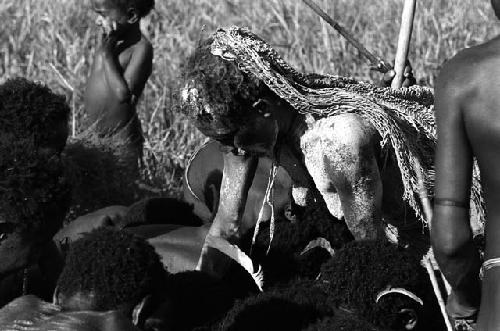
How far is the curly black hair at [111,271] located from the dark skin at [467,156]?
2.62 feet

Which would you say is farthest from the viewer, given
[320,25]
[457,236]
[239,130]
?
[320,25]

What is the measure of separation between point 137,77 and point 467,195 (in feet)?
15.6

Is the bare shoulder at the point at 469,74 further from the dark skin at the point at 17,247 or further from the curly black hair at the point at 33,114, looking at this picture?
the curly black hair at the point at 33,114

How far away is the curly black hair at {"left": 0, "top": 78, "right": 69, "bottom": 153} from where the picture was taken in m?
5.59

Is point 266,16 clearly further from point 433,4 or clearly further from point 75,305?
point 75,305

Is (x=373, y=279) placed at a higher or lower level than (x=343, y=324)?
higher

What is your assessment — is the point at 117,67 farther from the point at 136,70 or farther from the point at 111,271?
the point at 111,271

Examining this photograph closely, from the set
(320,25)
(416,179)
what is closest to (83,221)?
(416,179)

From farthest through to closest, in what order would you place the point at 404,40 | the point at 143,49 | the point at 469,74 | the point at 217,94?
the point at 143,49 → the point at 404,40 → the point at 217,94 → the point at 469,74

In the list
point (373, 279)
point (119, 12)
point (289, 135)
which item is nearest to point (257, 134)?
point (289, 135)

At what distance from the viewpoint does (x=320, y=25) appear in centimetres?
1017

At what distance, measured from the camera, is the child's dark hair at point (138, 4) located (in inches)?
315

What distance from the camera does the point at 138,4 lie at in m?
8.07

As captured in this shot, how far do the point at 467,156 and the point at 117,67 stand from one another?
4.81 meters
